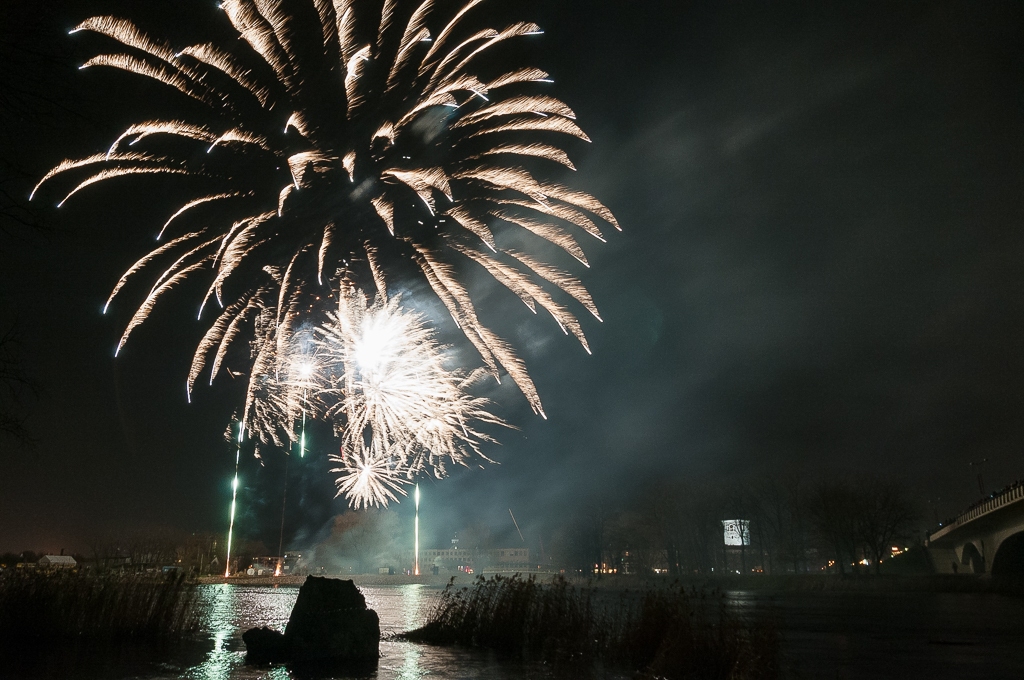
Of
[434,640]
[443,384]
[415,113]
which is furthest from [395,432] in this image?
[415,113]

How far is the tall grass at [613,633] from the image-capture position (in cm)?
1120

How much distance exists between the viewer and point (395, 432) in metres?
20.5

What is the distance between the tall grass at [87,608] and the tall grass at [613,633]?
574 cm

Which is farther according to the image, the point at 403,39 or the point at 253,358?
the point at 253,358

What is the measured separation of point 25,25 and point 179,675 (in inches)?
358

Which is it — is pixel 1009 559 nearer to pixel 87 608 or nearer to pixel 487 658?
pixel 487 658

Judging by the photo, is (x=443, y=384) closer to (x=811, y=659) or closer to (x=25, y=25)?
(x=811, y=659)

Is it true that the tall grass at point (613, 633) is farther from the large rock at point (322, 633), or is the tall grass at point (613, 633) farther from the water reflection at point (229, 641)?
the water reflection at point (229, 641)

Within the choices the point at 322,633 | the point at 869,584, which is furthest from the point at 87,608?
the point at 869,584

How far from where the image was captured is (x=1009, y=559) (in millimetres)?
76000

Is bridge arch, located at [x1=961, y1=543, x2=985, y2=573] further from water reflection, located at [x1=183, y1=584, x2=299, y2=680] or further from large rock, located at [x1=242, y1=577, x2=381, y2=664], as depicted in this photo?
large rock, located at [x1=242, y1=577, x2=381, y2=664]

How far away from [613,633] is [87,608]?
11.5 metres

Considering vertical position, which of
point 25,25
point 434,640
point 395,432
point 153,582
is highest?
point 25,25

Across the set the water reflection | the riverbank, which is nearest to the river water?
the water reflection
